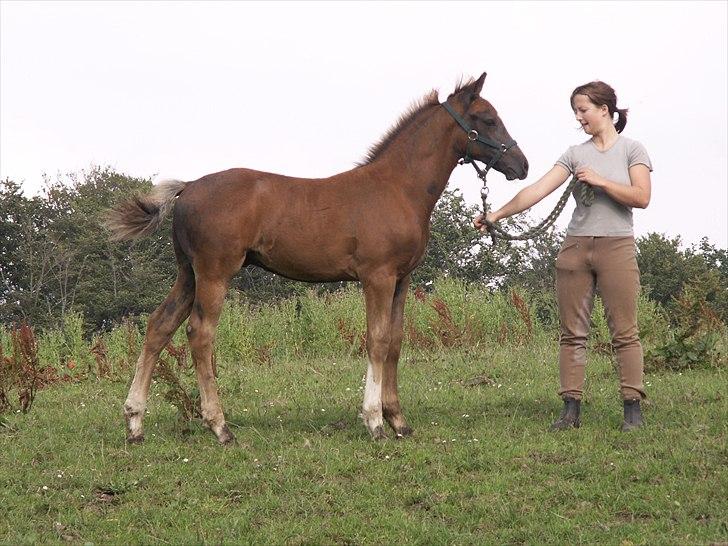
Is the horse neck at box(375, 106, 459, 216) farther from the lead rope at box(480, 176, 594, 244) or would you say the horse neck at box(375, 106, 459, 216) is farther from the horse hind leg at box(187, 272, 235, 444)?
the horse hind leg at box(187, 272, 235, 444)

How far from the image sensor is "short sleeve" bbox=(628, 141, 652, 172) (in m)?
6.41

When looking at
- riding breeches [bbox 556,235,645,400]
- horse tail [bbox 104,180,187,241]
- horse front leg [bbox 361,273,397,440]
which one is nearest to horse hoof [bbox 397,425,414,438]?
horse front leg [bbox 361,273,397,440]

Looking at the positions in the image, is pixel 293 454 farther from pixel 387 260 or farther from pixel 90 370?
pixel 90 370

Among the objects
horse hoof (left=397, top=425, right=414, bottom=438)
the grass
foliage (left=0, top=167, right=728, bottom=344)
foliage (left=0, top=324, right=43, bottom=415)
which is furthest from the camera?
foliage (left=0, top=167, right=728, bottom=344)

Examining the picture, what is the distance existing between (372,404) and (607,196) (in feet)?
8.27

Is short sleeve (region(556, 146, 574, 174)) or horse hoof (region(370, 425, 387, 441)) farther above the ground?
short sleeve (region(556, 146, 574, 174))

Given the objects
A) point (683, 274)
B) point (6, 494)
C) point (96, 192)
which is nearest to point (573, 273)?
point (6, 494)

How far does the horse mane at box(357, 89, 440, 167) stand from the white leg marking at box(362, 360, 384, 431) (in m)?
1.87

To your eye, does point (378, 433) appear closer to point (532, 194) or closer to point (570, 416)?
point (570, 416)

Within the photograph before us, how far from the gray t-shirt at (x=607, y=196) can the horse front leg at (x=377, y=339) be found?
1603 millimetres

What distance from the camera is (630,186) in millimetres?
6289

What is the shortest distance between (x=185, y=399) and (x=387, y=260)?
2.23 m

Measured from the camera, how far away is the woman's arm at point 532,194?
6609mm

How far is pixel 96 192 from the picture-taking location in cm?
4788
